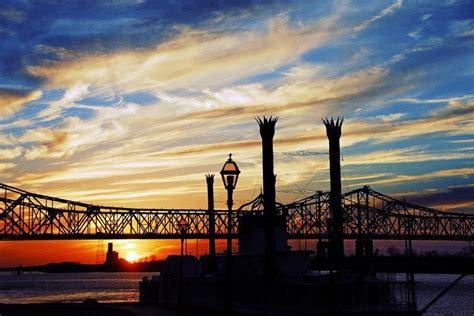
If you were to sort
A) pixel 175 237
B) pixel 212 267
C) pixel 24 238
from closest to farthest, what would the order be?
pixel 212 267, pixel 24 238, pixel 175 237

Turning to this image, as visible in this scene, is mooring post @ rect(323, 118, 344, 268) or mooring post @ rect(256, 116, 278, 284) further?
mooring post @ rect(323, 118, 344, 268)

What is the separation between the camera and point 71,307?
6047 centimetres

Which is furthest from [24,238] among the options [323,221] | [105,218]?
[323,221]

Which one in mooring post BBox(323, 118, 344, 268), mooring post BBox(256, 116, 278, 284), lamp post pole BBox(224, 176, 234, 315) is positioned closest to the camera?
lamp post pole BBox(224, 176, 234, 315)

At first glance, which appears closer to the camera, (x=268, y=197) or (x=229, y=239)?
(x=229, y=239)

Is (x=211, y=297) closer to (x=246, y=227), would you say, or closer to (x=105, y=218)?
(x=246, y=227)

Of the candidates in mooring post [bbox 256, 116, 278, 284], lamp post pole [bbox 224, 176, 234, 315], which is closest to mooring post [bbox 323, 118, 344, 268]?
mooring post [bbox 256, 116, 278, 284]

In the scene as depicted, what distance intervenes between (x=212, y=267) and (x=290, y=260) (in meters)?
21.5

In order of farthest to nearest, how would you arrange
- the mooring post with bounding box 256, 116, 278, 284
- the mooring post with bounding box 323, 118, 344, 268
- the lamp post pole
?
1. the mooring post with bounding box 323, 118, 344, 268
2. the mooring post with bounding box 256, 116, 278, 284
3. the lamp post pole

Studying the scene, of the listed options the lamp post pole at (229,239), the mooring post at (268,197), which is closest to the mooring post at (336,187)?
the mooring post at (268,197)

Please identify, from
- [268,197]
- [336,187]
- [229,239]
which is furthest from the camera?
[336,187]

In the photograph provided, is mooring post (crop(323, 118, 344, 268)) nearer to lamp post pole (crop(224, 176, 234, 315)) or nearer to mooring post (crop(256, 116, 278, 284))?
mooring post (crop(256, 116, 278, 284))

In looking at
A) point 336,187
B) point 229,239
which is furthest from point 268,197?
point 229,239

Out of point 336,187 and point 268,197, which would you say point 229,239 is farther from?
point 336,187
